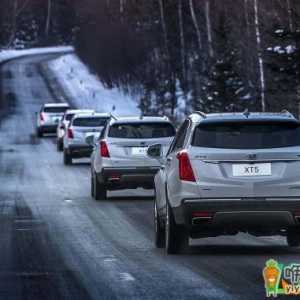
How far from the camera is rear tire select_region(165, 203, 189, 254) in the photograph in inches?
586

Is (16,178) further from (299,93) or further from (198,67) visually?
(198,67)

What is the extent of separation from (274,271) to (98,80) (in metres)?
85.7

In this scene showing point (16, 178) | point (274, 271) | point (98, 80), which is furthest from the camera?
point (98, 80)

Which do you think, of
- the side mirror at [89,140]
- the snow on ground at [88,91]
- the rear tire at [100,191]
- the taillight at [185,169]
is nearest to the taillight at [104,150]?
the rear tire at [100,191]

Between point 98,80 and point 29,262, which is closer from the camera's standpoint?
point 29,262

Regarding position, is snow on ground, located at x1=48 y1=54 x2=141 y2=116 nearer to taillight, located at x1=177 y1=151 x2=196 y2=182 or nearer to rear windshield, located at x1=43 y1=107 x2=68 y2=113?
rear windshield, located at x1=43 y1=107 x2=68 y2=113

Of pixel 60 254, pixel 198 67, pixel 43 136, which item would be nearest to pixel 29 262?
pixel 60 254

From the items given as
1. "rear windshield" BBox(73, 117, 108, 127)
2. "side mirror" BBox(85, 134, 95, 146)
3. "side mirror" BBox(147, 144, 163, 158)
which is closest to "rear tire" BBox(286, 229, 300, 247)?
"side mirror" BBox(147, 144, 163, 158)

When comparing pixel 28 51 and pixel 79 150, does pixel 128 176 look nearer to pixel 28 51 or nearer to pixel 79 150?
pixel 79 150

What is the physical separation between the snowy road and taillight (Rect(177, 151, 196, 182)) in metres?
0.84

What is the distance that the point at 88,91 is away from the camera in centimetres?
8950

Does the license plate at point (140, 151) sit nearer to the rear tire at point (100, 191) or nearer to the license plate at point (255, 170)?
the rear tire at point (100, 191)

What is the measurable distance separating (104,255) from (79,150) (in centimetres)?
2398

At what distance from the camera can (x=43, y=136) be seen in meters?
59.4
